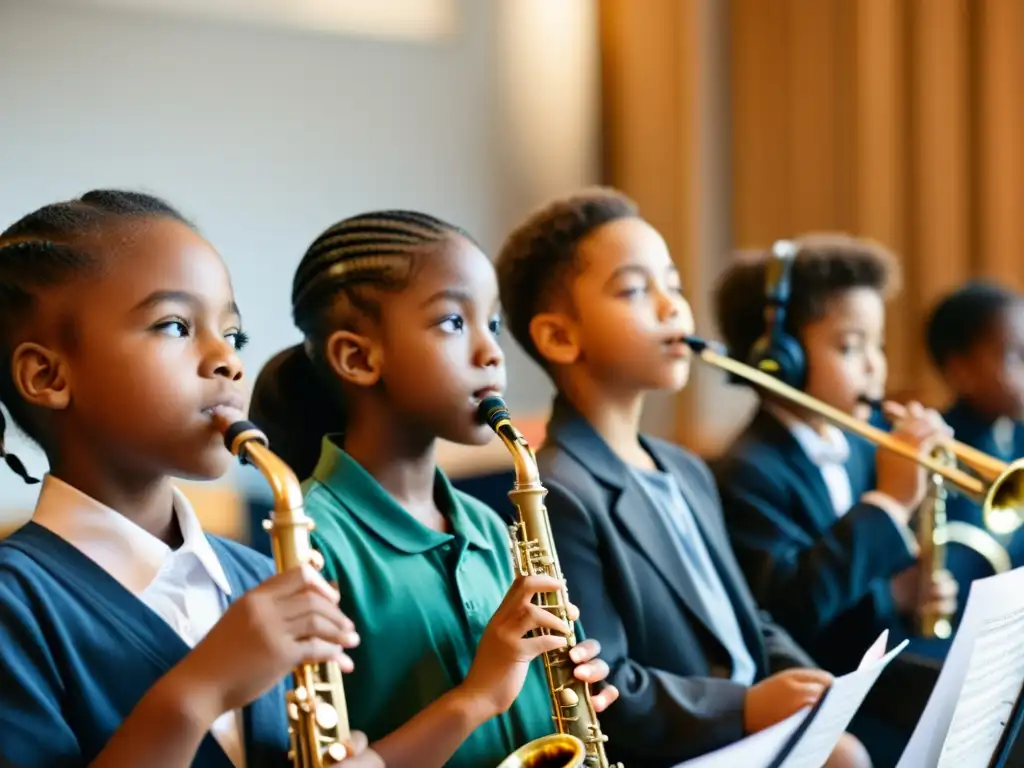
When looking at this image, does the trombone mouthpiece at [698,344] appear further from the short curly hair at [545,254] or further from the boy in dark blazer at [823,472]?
the boy in dark blazer at [823,472]

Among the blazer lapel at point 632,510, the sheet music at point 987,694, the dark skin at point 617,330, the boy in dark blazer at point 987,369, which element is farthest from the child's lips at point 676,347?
the boy in dark blazer at point 987,369

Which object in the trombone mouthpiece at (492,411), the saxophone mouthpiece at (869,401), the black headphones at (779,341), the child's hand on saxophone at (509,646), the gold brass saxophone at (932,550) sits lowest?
the gold brass saxophone at (932,550)

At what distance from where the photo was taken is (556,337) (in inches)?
50.2

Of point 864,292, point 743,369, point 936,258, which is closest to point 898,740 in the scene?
point 743,369

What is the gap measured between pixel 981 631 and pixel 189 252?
770mm

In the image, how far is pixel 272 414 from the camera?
1.05 meters

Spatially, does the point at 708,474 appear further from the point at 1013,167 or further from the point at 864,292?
the point at 1013,167

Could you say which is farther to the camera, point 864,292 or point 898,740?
point 864,292

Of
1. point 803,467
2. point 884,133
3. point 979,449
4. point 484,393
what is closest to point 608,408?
point 484,393

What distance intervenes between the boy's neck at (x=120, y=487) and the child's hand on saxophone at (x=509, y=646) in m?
0.23

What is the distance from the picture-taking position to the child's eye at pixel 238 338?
0.89 m

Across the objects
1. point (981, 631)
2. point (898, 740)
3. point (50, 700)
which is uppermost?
point (50, 700)

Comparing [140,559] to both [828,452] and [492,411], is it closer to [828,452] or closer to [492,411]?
[492,411]

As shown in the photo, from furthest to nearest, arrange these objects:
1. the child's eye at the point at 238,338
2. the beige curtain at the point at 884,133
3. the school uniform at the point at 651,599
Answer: the beige curtain at the point at 884,133
the school uniform at the point at 651,599
the child's eye at the point at 238,338
